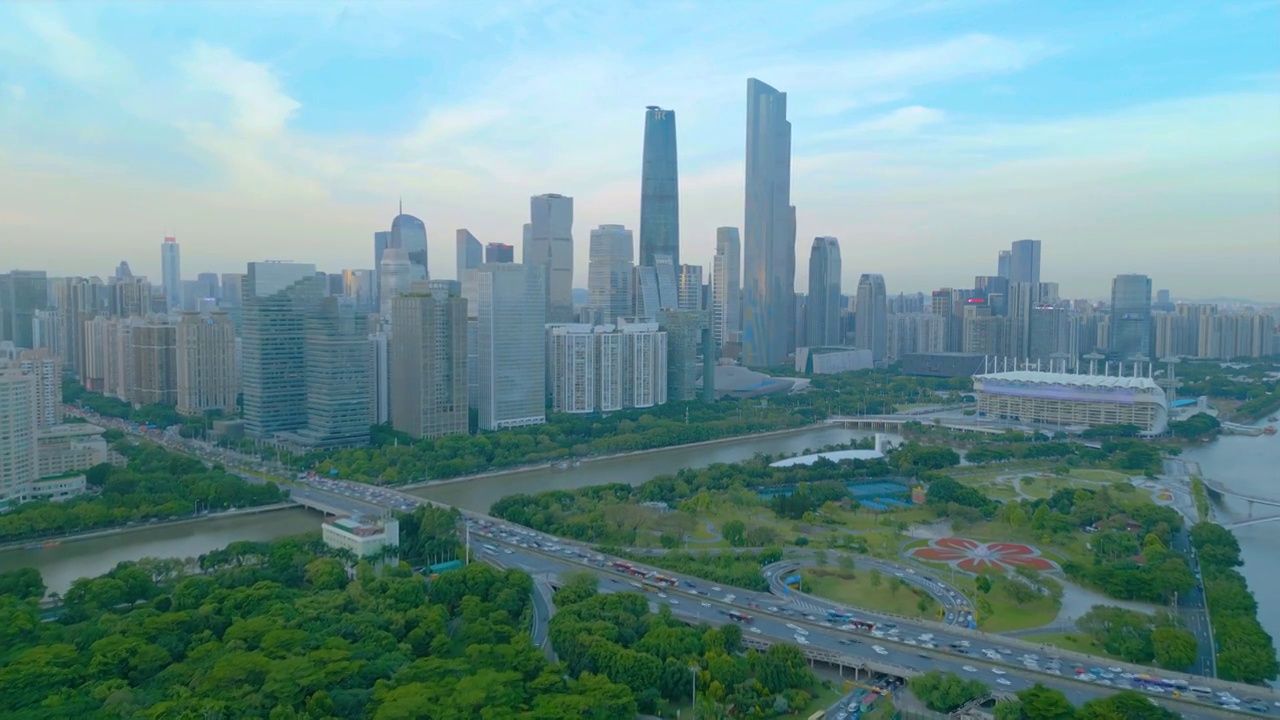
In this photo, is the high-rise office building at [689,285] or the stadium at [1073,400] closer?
the stadium at [1073,400]

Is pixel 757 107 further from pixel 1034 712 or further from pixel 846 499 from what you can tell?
pixel 1034 712

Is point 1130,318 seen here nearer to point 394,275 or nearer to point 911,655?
point 394,275

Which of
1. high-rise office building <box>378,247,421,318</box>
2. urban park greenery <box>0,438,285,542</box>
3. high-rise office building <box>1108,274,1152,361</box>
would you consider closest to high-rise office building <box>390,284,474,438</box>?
urban park greenery <box>0,438,285,542</box>

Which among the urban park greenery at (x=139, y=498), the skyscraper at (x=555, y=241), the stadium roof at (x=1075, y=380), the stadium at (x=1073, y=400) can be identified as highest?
the skyscraper at (x=555, y=241)

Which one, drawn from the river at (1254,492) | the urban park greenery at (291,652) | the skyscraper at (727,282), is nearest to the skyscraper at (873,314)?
the skyscraper at (727,282)

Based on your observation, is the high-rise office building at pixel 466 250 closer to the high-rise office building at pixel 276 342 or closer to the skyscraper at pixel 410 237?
the skyscraper at pixel 410 237

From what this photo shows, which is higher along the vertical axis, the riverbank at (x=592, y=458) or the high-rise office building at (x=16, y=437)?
the high-rise office building at (x=16, y=437)

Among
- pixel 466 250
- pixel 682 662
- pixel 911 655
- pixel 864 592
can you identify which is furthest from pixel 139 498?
pixel 466 250
